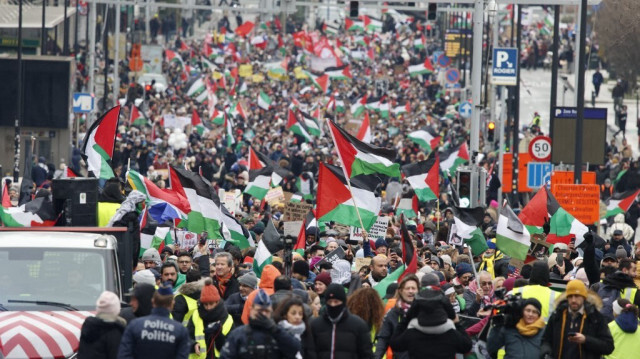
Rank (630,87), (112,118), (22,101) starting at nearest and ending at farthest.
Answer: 1. (112,118)
2. (22,101)
3. (630,87)

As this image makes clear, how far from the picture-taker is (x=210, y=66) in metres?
70.1

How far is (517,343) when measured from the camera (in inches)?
488

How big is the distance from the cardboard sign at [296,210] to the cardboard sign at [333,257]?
548 centimetres

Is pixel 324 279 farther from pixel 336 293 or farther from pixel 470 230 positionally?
pixel 470 230

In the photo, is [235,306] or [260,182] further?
[260,182]

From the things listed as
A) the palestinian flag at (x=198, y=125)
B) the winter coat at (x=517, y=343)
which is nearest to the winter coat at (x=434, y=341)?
the winter coat at (x=517, y=343)

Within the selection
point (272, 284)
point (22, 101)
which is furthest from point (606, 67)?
point (272, 284)

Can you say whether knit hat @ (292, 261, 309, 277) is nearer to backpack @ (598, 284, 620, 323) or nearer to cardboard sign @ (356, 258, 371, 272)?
backpack @ (598, 284, 620, 323)

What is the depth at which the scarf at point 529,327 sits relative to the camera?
40.6 ft

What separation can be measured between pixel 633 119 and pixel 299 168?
2563 cm

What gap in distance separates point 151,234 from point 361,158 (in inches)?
106

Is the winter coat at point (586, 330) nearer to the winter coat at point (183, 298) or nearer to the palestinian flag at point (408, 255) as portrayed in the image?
the palestinian flag at point (408, 255)

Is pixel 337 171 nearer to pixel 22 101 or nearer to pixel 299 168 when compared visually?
pixel 299 168

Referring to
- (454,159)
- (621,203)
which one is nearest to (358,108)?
(454,159)
